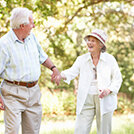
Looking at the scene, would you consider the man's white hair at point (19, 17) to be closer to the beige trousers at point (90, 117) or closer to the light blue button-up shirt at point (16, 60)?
the light blue button-up shirt at point (16, 60)

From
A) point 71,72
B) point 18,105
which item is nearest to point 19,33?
point 18,105

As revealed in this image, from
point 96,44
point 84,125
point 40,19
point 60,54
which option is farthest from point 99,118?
point 60,54

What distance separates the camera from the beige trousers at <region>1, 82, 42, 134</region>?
12.0ft

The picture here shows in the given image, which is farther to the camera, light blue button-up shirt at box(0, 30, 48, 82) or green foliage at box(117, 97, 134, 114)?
green foliage at box(117, 97, 134, 114)

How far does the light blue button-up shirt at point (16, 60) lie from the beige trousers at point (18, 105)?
0.13 m

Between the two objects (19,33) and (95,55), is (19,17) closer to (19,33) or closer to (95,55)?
(19,33)

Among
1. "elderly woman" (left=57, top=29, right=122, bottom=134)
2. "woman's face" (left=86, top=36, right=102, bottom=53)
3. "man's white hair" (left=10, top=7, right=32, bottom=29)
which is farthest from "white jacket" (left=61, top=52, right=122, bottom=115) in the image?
"man's white hair" (left=10, top=7, right=32, bottom=29)

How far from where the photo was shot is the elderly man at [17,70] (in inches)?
142

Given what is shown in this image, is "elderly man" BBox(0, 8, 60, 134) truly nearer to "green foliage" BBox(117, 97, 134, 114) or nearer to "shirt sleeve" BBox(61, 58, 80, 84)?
"shirt sleeve" BBox(61, 58, 80, 84)

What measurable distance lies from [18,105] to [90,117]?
1333 mm

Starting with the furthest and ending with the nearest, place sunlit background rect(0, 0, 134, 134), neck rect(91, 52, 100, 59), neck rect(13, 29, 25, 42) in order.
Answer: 1. sunlit background rect(0, 0, 134, 134)
2. neck rect(91, 52, 100, 59)
3. neck rect(13, 29, 25, 42)

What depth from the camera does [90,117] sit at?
4609 mm

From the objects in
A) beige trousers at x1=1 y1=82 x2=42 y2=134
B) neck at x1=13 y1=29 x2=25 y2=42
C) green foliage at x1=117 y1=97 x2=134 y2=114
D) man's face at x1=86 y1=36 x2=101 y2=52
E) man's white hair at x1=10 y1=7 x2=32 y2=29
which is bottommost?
green foliage at x1=117 y1=97 x2=134 y2=114

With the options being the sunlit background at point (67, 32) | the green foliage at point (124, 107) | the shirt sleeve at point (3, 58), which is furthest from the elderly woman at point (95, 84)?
the green foliage at point (124, 107)
